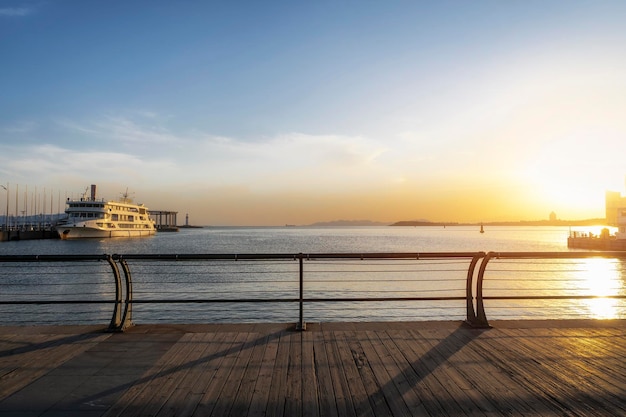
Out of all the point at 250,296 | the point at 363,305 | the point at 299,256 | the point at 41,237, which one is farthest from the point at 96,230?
the point at 299,256

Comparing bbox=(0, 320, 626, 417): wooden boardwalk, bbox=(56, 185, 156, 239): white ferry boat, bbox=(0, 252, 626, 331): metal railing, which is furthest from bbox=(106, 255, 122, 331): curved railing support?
bbox=(56, 185, 156, 239): white ferry boat

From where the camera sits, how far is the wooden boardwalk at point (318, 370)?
316 cm

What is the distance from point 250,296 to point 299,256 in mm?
15524

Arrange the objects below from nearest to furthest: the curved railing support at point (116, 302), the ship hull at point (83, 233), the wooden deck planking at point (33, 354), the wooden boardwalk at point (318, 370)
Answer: the wooden boardwalk at point (318, 370)
the wooden deck planking at point (33, 354)
the curved railing support at point (116, 302)
the ship hull at point (83, 233)

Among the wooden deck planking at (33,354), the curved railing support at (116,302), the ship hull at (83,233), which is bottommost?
the ship hull at (83,233)

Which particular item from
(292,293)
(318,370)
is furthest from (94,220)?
(318,370)

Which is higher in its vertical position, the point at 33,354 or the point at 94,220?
the point at 94,220

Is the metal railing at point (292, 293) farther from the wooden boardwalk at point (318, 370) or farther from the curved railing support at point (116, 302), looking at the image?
the wooden boardwalk at point (318, 370)

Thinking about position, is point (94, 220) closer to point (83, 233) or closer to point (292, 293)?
point (83, 233)

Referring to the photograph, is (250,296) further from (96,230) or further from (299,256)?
(96,230)

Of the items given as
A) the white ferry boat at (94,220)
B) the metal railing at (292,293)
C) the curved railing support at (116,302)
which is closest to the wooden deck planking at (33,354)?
the curved railing support at (116,302)

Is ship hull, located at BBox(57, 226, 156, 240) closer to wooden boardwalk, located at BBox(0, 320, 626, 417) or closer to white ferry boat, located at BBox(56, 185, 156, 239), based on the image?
white ferry boat, located at BBox(56, 185, 156, 239)

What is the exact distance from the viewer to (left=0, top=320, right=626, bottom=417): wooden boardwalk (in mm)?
3162

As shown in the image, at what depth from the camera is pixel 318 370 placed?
396 centimetres
